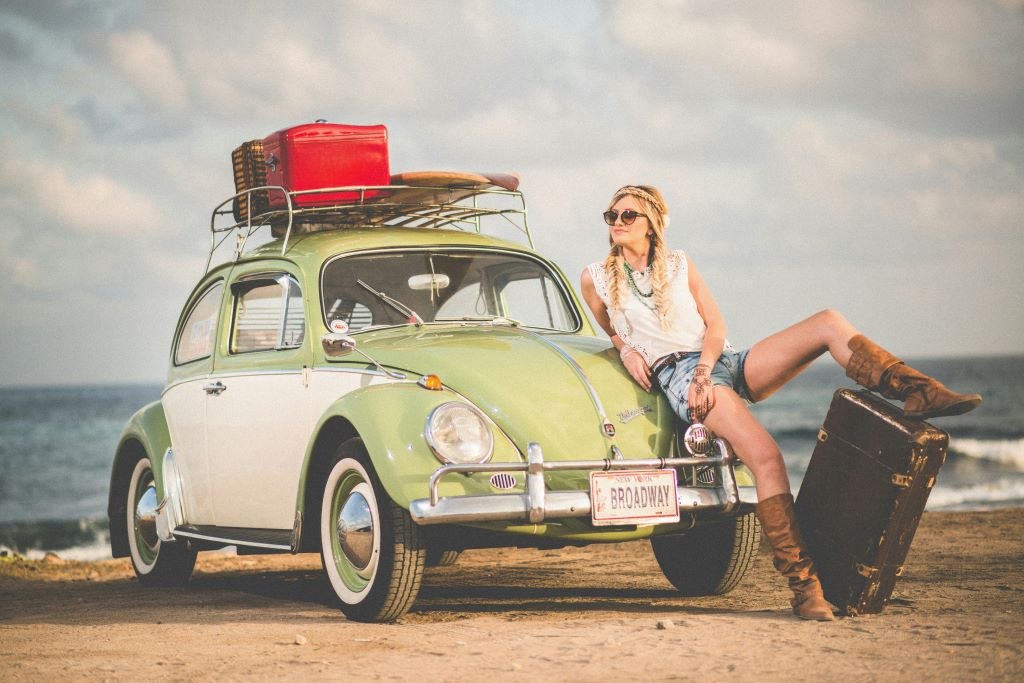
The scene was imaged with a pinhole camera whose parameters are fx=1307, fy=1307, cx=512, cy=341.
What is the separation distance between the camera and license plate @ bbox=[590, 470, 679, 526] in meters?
5.67

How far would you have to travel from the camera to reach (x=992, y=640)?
201 inches

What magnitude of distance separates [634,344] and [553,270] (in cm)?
149

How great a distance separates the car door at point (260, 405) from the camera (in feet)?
22.5

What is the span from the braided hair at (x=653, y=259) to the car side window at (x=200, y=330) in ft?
9.05

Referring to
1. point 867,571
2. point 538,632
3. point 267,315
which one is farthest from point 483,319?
point 867,571

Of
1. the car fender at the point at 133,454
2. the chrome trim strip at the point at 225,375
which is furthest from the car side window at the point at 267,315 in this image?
the car fender at the point at 133,454

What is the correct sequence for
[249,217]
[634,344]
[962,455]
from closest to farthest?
1. [634,344]
2. [249,217]
3. [962,455]

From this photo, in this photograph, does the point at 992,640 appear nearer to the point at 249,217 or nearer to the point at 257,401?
the point at 257,401

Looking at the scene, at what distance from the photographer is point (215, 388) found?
25.2ft

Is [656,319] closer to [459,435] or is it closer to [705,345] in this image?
[705,345]

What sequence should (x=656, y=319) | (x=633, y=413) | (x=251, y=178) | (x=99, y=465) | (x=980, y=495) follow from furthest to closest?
(x=99, y=465), (x=980, y=495), (x=251, y=178), (x=656, y=319), (x=633, y=413)

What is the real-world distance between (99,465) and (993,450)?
81.9ft

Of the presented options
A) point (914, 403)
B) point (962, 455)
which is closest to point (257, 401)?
point (914, 403)

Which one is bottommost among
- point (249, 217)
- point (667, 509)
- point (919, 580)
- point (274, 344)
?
point (919, 580)
